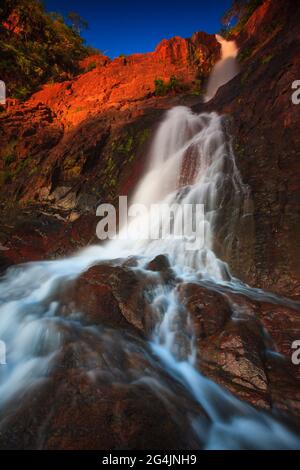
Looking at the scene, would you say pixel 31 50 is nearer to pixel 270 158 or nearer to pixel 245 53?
pixel 245 53

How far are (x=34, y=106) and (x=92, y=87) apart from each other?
3.54 meters

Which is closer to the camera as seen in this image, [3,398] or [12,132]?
[3,398]

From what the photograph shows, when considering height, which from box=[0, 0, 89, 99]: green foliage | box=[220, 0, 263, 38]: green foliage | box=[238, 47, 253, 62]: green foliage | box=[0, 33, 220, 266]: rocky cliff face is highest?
box=[220, 0, 263, 38]: green foliage

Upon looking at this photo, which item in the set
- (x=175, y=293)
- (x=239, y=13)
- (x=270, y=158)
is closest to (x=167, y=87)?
(x=270, y=158)

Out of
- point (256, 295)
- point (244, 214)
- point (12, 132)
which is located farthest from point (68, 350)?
point (12, 132)

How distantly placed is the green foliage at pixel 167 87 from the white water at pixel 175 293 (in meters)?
4.35

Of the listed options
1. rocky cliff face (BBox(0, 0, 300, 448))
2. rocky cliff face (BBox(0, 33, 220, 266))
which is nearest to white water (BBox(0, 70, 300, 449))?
rocky cliff face (BBox(0, 0, 300, 448))

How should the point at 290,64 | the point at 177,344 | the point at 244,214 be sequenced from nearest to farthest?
the point at 177,344
the point at 244,214
the point at 290,64

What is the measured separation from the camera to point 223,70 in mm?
15922

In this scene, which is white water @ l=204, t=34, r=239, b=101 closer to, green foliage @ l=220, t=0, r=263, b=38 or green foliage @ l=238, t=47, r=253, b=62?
green foliage @ l=238, t=47, r=253, b=62

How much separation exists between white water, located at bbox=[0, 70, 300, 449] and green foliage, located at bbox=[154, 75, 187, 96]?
171 inches

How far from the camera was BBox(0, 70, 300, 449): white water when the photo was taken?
2.91m

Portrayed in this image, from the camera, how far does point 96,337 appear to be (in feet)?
12.3
